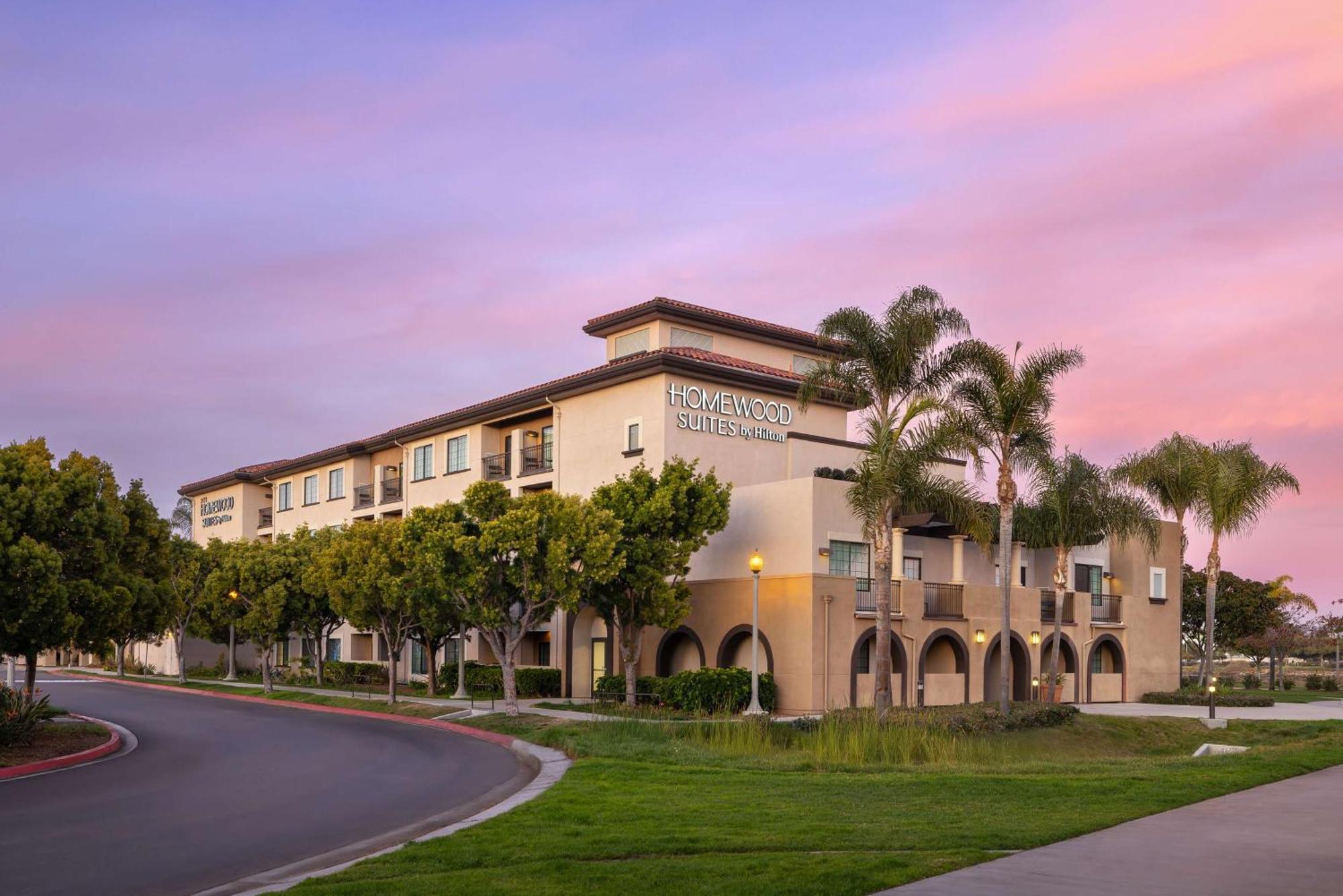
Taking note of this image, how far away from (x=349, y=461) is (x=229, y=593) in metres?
12.1

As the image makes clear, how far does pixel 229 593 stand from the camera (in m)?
49.3

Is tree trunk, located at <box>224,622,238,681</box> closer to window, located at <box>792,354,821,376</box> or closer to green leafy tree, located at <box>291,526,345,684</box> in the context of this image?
green leafy tree, located at <box>291,526,345,684</box>

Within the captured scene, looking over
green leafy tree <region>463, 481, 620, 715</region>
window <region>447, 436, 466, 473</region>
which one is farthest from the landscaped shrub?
window <region>447, 436, 466, 473</region>

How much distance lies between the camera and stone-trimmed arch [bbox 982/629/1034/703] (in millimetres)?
40750

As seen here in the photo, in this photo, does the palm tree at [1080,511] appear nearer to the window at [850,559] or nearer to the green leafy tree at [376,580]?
the window at [850,559]

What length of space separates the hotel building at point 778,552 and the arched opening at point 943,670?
0.08 m

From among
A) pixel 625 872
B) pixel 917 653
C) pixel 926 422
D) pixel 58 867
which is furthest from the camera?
pixel 917 653

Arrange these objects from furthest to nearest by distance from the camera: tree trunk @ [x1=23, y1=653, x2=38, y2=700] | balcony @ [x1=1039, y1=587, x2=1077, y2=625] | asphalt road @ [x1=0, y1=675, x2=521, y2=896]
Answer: balcony @ [x1=1039, y1=587, x2=1077, y2=625]
tree trunk @ [x1=23, y1=653, x2=38, y2=700]
asphalt road @ [x1=0, y1=675, x2=521, y2=896]

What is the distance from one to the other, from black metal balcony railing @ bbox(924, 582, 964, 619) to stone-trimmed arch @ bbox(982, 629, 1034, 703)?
2007mm

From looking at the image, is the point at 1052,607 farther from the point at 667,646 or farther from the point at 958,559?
the point at 667,646

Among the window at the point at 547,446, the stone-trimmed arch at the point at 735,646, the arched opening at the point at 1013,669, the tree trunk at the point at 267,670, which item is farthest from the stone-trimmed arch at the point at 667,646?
Result: the tree trunk at the point at 267,670

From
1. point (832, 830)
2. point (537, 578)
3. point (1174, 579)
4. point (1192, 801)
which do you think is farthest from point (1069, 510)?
point (832, 830)

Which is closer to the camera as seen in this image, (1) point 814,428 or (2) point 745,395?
(2) point 745,395

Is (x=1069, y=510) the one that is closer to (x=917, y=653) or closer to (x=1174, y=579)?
(x=917, y=653)
